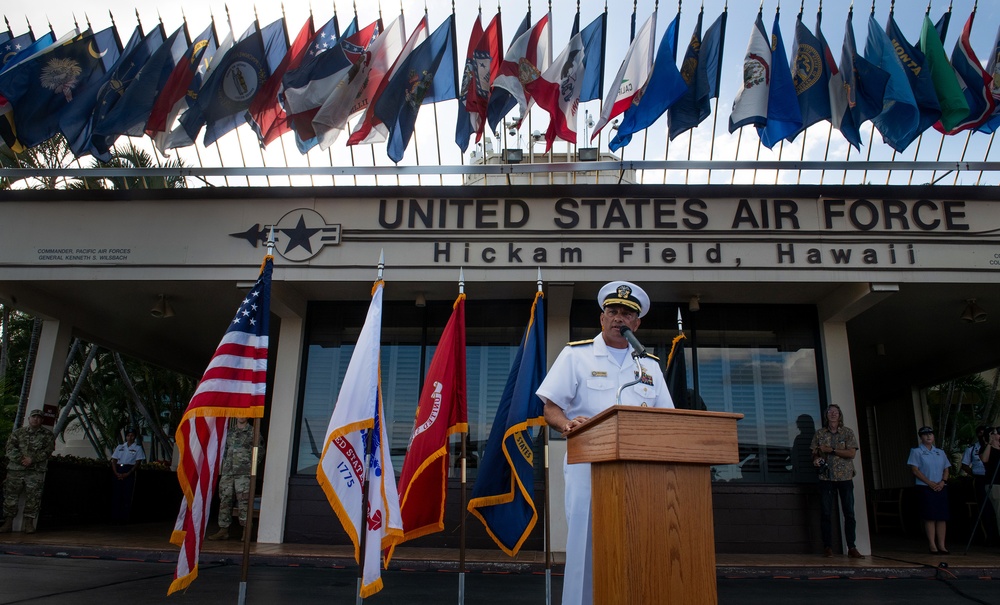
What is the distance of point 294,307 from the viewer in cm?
988

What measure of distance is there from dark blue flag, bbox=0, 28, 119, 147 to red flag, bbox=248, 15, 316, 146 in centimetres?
232

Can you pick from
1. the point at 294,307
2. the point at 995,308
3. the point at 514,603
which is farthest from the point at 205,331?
the point at 995,308

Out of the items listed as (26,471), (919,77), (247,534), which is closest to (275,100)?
(26,471)

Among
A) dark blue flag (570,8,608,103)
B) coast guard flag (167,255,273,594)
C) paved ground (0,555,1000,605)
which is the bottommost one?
paved ground (0,555,1000,605)

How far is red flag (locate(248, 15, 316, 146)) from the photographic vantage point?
32.5 feet

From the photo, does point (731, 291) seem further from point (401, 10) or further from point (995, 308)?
point (401, 10)

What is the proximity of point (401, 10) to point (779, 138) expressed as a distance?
18.0ft

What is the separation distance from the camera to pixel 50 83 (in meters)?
9.82

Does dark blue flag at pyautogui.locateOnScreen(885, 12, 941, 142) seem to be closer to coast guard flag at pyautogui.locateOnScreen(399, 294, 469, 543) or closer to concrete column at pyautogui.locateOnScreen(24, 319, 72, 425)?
coast guard flag at pyautogui.locateOnScreen(399, 294, 469, 543)

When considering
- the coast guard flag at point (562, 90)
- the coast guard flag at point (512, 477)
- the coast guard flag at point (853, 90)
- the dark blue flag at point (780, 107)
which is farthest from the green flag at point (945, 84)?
the coast guard flag at point (512, 477)

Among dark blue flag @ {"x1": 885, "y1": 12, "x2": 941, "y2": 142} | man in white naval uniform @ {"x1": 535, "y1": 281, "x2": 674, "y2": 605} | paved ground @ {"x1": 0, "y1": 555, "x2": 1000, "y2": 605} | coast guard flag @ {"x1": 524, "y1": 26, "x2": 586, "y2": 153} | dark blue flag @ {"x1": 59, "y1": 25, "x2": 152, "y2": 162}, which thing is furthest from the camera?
dark blue flag @ {"x1": 59, "y1": 25, "x2": 152, "y2": 162}

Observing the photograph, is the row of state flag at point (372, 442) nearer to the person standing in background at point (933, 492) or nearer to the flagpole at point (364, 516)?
the flagpole at point (364, 516)

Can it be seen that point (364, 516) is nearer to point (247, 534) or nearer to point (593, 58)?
point (247, 534)

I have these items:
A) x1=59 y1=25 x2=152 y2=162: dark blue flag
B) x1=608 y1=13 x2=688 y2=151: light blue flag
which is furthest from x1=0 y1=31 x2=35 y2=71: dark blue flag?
x1=608 y1=13 x2=688 y2=151: light blue flag
